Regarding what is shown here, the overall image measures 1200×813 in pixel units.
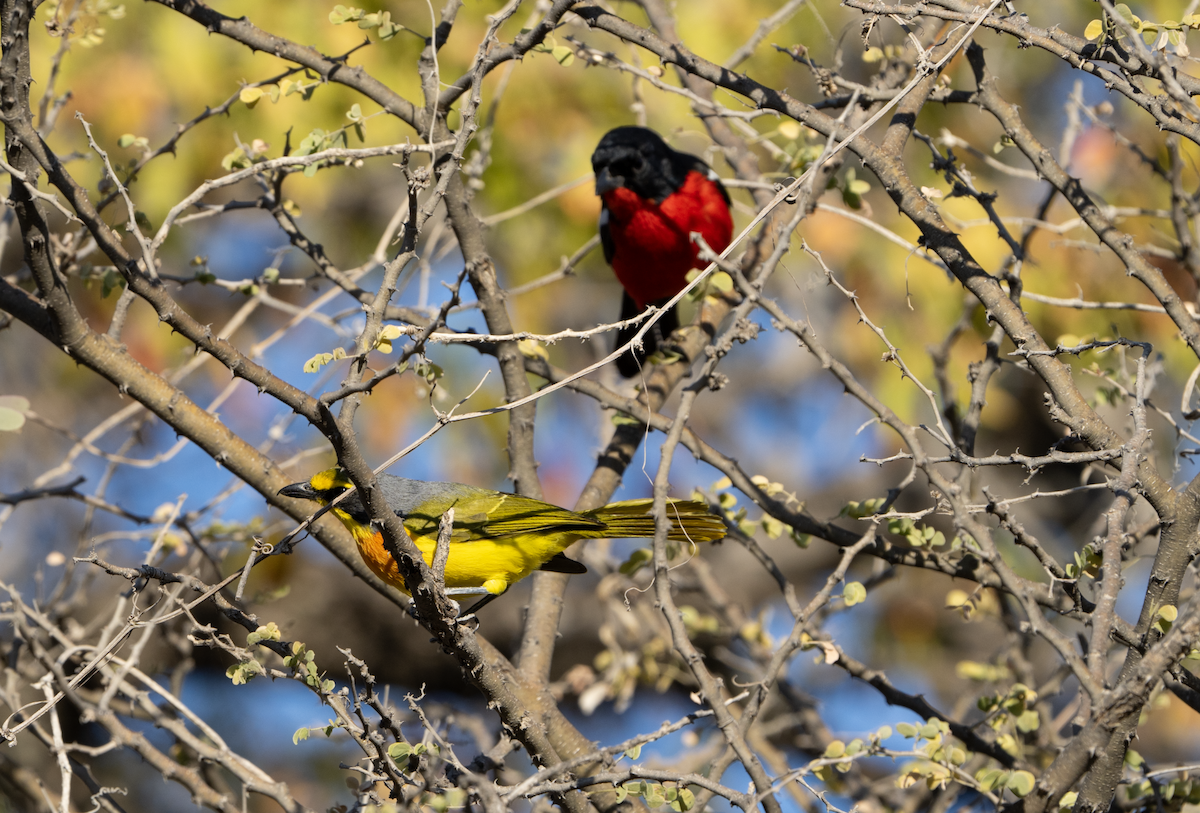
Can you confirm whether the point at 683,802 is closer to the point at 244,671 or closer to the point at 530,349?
the point at 244,671

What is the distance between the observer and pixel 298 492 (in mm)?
2902

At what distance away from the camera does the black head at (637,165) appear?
15.9ft

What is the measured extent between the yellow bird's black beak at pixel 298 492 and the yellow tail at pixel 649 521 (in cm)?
78

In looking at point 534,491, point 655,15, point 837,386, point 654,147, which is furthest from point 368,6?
point 837,386

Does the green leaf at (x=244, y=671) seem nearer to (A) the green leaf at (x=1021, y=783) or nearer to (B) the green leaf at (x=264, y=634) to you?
(B) the green leaf at (x=264, y=634)

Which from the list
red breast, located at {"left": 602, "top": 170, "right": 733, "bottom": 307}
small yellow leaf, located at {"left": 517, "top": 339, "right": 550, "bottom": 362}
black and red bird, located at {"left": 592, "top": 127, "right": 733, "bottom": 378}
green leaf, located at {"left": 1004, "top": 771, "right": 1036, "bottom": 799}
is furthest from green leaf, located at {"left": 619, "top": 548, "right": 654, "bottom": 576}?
red breast, located at {"left": 602, "top": 170, "right": 733, "bottom": 307}

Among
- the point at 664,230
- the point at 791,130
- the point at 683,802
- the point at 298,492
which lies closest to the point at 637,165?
the point at 664,230

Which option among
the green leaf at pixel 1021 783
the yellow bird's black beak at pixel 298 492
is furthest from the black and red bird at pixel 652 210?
the green leaf at pixel 1021 783

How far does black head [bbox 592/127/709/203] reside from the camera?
4.85m

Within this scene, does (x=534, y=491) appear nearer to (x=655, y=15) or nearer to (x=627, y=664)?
(x=627, y=664)

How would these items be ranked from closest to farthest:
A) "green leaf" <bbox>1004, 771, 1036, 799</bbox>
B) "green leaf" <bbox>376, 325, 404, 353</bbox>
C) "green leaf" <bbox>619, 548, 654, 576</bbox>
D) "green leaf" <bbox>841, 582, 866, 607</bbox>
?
1. "green leaf" <bbox>376, 325, 404, 353</bbox>
2. "green leaf" <bbox>1004, 771, 1036, 799</bbox>
3. "green leaf" <bbox>841, 582, 866, 607</bbox>
4. "green leaf" <bbox>619, 548, 654, 576</bbox>

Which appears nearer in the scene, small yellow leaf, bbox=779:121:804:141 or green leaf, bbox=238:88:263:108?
green leaf, bbox=238:88:263:108

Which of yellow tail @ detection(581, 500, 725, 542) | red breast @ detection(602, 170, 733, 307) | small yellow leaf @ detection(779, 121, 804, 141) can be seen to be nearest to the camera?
yellow tail @ detection(581, 500, 725, 542)

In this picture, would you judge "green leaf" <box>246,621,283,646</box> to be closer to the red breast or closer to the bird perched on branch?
the bird perched on branch
